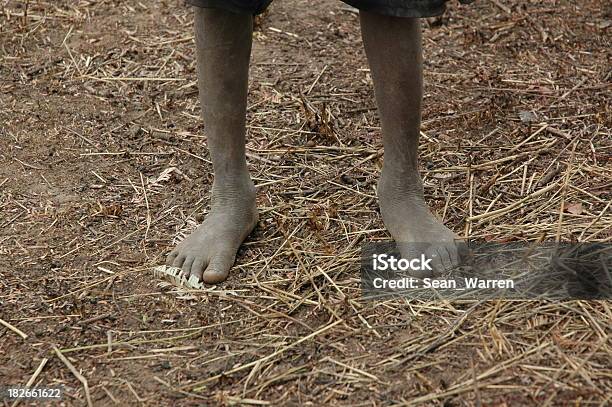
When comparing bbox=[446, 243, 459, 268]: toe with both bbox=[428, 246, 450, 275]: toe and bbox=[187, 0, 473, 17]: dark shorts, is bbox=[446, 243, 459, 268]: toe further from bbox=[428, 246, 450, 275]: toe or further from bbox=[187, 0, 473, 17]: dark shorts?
bbox=[187, 0, 473, 17]: dark shorts

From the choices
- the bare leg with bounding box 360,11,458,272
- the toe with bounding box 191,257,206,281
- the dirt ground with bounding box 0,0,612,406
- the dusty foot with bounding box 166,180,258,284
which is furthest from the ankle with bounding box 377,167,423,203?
the toe with bounding box 191,257,206,281

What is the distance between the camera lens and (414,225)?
8.39 ft

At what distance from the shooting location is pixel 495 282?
7.95 feet

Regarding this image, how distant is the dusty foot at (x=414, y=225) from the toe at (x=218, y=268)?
0.45 meters

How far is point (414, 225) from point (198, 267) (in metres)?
0.59

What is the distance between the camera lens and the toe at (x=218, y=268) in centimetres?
254

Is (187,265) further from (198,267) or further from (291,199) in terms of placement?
(291,199)

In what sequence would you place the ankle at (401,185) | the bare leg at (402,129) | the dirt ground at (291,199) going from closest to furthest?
the dirt ground at (291,199) → the bare leg at (402,129) → the ankle at (401,185)

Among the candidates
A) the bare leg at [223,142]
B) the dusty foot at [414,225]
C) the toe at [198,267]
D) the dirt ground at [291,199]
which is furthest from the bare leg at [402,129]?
the toe at [198,267]

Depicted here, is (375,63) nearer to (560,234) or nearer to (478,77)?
(560,234)

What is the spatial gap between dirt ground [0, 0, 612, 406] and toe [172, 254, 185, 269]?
3.1 inches

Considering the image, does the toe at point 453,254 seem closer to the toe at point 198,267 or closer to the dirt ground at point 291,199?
the dirt ground at point 291,199

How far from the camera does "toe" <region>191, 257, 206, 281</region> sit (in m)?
2.55

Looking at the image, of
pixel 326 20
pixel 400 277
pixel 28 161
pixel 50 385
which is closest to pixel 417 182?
pixel 400 277
